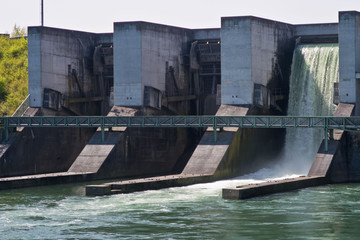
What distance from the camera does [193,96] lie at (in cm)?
5966

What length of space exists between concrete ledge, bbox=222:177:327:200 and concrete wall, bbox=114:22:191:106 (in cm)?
1556

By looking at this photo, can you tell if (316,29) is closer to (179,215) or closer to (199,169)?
(199,169)

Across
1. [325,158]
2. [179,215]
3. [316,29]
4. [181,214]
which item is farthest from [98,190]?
[316,29]

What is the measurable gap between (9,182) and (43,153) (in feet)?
37.1

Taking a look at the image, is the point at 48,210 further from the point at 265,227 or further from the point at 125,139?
the point at 125,139

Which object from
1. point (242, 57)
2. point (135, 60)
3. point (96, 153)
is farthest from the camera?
point (135, 60)

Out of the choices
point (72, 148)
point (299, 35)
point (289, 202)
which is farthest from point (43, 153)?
point (289, 202)

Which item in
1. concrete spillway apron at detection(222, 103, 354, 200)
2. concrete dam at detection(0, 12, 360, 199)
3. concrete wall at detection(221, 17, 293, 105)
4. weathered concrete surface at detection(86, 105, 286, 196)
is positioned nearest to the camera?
concrete spillway apron at detection(222, 103, 354, 200)

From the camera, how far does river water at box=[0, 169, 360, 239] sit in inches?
1130

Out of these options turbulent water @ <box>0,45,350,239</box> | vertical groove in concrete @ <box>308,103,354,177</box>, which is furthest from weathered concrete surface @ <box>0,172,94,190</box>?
vertical groove in concrete @ <box>308,103,354,177</box>

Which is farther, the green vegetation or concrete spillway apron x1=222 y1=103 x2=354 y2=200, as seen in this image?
the green vegetation

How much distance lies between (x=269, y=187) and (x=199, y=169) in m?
7.96

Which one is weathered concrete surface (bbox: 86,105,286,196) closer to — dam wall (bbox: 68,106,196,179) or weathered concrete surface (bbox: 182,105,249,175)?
weathered concrete surface (bbox: 182,105,249,175)

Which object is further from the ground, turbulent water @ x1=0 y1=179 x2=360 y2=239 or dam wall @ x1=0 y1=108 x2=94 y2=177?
dam wall @ x1=0 y1=108 x2=94 y2=177
